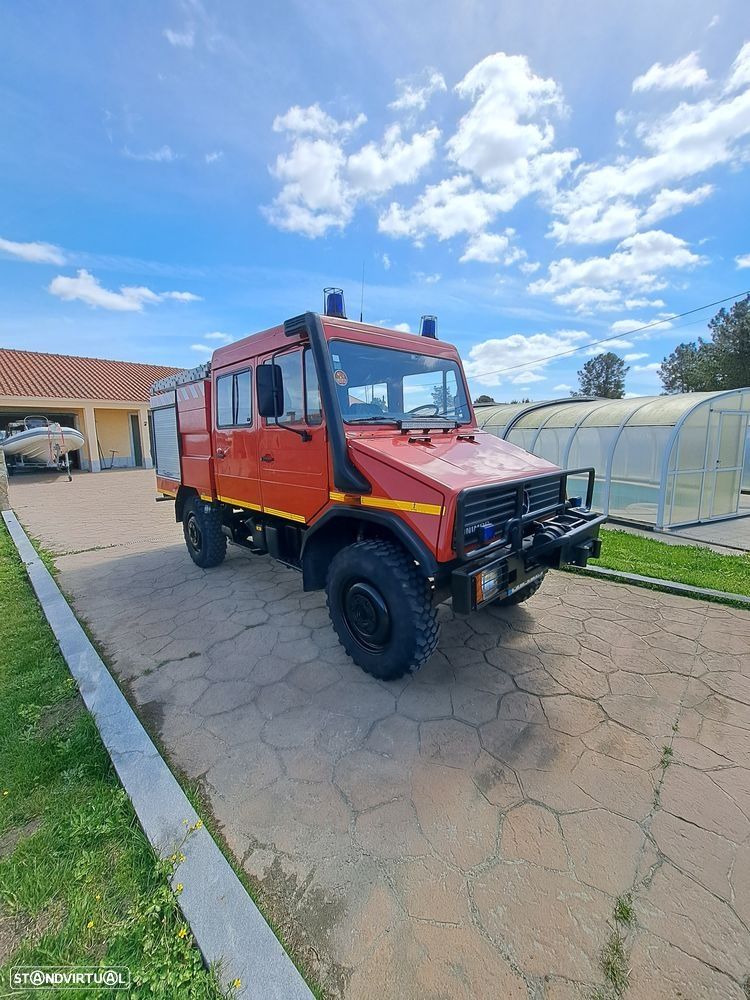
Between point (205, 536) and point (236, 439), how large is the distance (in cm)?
170

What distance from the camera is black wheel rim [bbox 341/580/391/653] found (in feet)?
9.62

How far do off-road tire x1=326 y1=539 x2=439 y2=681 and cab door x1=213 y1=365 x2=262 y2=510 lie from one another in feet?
5.22

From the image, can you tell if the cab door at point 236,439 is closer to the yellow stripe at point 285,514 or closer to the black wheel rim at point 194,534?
the yellow stripe at point 285,514

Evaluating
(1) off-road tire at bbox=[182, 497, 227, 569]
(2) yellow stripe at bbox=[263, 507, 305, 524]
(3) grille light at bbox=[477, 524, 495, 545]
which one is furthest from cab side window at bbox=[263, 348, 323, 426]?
(1) off-road tire at bbox=[182, 497, 227, 569]

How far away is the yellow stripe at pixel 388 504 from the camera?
8.63 ft

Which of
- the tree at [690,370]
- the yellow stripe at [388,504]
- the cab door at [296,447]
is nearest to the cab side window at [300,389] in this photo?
the cab door at [296,447]

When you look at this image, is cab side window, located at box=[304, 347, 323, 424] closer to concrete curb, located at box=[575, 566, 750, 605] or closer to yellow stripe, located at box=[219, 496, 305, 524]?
yellow stripe, located at box=[219, 496, 305, 524]

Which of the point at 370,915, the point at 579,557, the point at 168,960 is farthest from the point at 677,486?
the point at 168,960

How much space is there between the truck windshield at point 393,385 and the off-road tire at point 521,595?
160cm

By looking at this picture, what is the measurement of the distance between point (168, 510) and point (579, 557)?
9.66 metres

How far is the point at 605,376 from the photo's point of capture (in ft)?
167

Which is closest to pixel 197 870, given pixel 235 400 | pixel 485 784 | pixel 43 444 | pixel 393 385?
pixel 485 784

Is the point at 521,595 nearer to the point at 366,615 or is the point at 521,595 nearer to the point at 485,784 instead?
the point at 366,615

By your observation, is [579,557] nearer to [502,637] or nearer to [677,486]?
[502,637]
